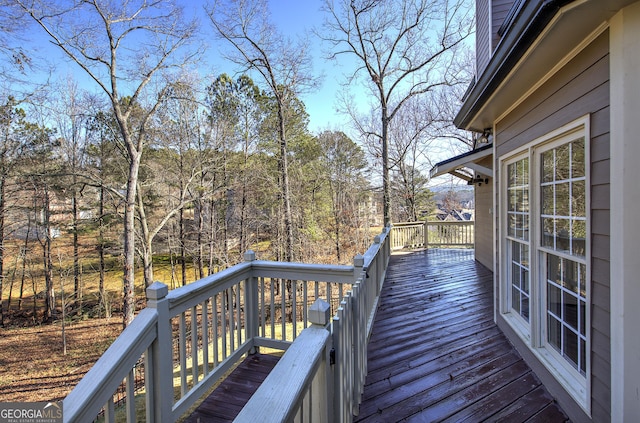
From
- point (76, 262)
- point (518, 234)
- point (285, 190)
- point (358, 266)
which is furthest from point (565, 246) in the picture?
point (76, 262)

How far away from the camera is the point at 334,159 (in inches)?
719

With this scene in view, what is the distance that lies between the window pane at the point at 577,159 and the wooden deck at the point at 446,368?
1.75 meters

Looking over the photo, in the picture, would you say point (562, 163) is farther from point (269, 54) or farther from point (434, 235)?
point (269, 54)

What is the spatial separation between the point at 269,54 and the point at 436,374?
42.5 ft

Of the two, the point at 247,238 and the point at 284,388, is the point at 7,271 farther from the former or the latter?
the point at 284,388

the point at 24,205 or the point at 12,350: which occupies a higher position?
the point at 24,205

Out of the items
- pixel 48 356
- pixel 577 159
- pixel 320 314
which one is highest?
pixel 577 159

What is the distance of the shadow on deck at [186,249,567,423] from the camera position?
2.20 m

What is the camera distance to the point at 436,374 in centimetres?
266

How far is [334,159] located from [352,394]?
55.2ft

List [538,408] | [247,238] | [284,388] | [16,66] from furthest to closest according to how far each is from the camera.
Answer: [247,238] < [16,66] < [538,408] < [284,388]

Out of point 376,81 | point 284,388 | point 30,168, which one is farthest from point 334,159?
point 284,388

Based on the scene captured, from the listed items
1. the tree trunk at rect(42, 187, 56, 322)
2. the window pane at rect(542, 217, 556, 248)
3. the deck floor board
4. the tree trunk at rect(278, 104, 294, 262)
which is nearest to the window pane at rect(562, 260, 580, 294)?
the window pane at rect(542, 217, 556, 248)

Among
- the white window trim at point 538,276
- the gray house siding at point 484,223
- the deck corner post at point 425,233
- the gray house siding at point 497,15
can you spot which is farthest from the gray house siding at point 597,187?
the deck corner post at point 425,233
